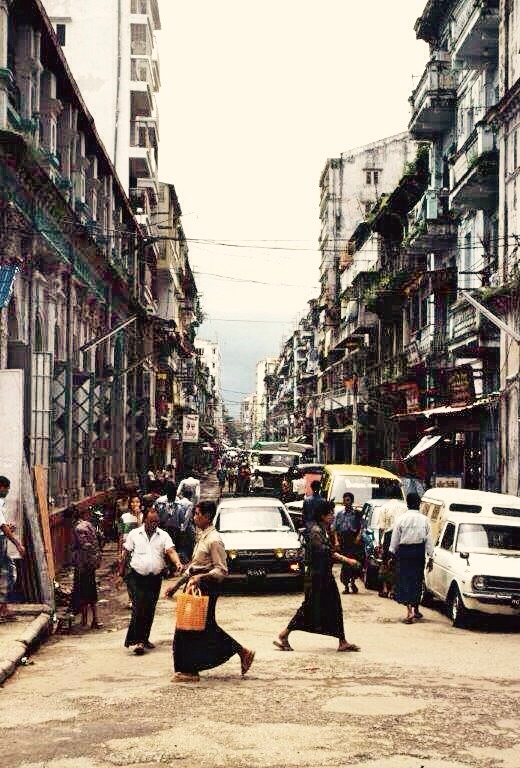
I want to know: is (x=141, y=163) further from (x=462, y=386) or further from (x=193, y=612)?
(x=193, y=612)

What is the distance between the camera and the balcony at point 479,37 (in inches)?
1113

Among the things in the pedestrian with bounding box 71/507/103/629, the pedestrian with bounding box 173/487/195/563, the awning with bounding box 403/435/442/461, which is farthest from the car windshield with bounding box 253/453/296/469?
the pedestrian with bounding box 71/507/103/629

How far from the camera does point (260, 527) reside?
63.3 feet

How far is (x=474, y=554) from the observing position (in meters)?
14.8

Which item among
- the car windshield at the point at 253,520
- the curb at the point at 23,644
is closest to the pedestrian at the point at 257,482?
the car windshield at the point at 253,520

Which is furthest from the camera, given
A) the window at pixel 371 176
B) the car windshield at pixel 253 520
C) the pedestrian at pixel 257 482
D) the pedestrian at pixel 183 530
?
the window at pixel 371 176

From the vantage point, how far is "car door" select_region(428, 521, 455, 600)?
49.4ft

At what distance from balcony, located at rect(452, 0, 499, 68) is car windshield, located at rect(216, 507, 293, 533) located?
51.1 feet

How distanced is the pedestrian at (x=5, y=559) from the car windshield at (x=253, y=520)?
596 cm

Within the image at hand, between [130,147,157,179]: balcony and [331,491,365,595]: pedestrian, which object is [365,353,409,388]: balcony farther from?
[331,491,365,595]: pedestrian

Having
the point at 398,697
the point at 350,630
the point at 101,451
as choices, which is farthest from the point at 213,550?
the point at 101,451

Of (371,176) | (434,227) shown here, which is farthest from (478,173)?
(371,176)

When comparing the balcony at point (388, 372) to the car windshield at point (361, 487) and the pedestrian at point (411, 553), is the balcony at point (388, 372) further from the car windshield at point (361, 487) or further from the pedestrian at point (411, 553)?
the pedestrian at point (411, 553)

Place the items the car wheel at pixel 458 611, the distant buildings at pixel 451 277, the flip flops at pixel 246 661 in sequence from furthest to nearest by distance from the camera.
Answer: the distant buildings at pixel 451 277
the car wheel at pixel 458 611
the flip flops at pixel 246 661
